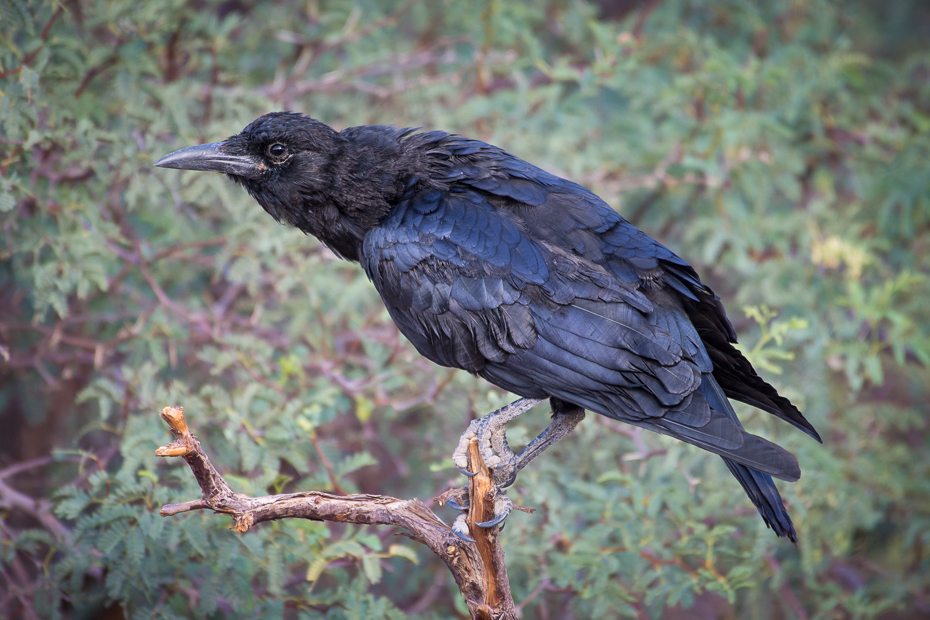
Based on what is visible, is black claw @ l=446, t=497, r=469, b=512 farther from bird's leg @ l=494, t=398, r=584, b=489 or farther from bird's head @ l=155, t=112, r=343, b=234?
bird's head @ l=155, t=112, r=343, b=234

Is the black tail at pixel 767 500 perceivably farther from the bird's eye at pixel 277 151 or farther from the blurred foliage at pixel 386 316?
the bird's eye at pixel 277 151

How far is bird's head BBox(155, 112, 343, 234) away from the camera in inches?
136

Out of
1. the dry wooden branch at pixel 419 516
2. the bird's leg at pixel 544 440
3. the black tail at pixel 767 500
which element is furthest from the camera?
the bird's leg at pixel 544 440

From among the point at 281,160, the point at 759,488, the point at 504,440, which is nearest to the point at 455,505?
the point at 504,440

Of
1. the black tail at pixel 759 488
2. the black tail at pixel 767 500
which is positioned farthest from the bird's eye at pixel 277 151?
the black tail at pixel 767 500

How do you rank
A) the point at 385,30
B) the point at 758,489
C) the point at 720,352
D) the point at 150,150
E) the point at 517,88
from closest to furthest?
the point at 758,489, the point at 720,352, the point at 150,150, the point at 517,88, the point at 385,30

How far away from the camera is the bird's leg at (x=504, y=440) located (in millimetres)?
3119

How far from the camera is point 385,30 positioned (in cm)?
581

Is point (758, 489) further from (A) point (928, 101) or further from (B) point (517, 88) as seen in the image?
(A) point (928, 101)

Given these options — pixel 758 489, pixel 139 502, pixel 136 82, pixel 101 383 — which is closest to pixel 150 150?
pixel 136 82

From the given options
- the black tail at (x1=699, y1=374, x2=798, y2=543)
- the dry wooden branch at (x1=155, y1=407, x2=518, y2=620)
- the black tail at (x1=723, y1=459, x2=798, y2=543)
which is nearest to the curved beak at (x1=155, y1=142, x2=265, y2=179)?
the dry wooden branch at (x1=155, y1=407, x2=518, y2=620)

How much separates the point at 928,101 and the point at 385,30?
4.38 m

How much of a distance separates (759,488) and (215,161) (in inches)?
111

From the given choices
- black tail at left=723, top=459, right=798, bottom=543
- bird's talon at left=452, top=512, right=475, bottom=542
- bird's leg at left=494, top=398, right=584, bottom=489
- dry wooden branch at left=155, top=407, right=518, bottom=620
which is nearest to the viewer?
dry wooden branch at left=155, top=407, right=518, bottom=620
